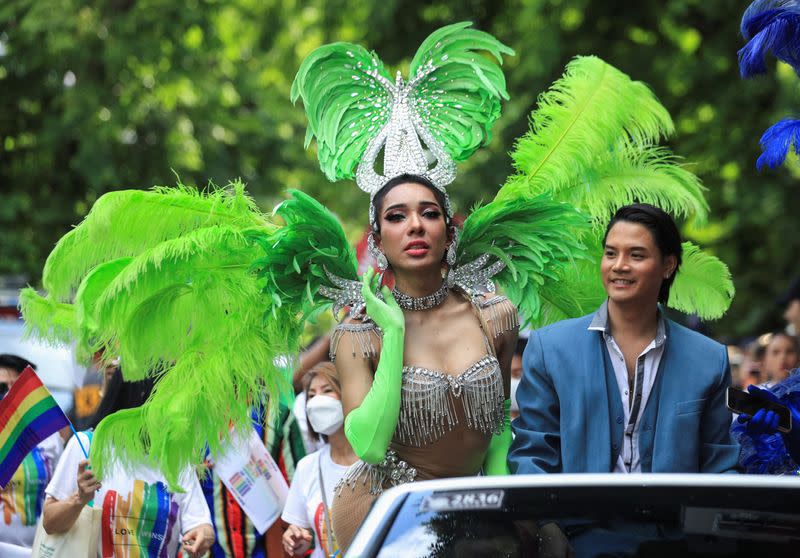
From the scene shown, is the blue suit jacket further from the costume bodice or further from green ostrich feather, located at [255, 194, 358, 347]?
green ostrich feather, located at [255, 194, 358, 347]

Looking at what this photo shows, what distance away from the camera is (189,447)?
5.14m

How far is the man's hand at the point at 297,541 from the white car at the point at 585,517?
2.89 m

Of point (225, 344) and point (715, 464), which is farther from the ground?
point (225, 344)

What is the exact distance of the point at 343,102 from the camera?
216 inches

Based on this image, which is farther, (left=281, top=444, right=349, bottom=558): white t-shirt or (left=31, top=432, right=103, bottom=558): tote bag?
(left=281, top=444, right=349, bottom=558): white t-shirt

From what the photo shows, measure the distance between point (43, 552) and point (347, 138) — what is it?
2.27 m

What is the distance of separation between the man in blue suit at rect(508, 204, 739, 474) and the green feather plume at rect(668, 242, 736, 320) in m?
0.81

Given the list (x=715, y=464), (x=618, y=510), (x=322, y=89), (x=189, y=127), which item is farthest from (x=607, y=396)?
(x=189, y=127)

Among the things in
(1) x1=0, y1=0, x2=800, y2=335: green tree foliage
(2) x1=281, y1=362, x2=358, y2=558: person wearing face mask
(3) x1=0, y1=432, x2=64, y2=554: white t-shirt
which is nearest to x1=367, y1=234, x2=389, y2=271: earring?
(2) x1=281, y1=362, x2=358, y2=558: person wearing face mask

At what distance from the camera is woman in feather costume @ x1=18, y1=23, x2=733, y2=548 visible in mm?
4902

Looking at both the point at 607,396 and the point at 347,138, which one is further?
the point at 347,138

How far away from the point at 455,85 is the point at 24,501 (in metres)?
3.11

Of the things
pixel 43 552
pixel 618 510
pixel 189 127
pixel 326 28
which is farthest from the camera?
pixel 189 127

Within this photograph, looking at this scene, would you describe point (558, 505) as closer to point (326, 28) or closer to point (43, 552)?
point (43, 552)
